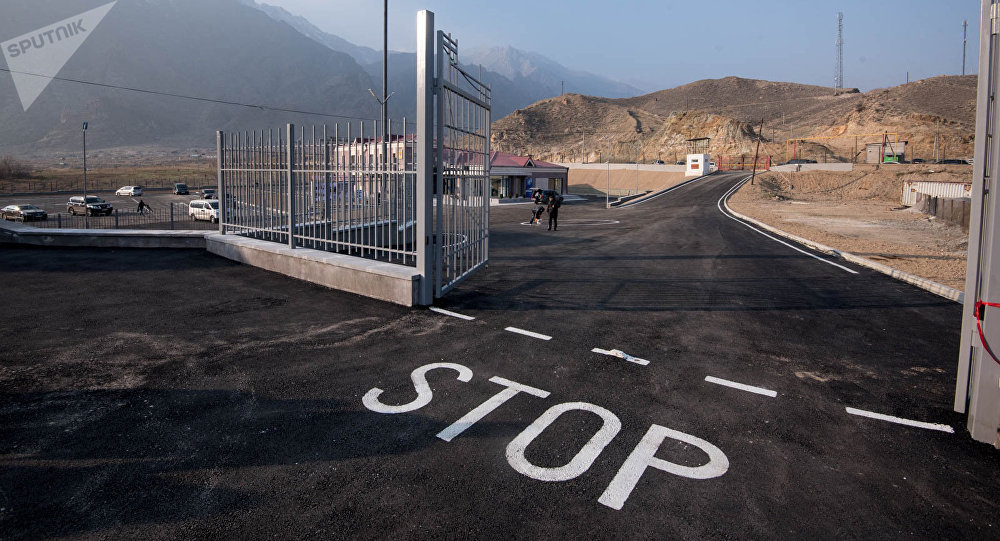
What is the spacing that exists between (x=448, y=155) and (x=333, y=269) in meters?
2.80

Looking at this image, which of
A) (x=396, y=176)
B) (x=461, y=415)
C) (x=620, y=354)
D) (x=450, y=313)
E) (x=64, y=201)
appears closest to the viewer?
(x=461, y=415)

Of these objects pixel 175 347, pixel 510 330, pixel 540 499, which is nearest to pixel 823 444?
pixel 540 499

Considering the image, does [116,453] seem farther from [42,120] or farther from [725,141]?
[42,120]

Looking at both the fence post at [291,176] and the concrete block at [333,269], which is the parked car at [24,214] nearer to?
the concrete block at [333,269]

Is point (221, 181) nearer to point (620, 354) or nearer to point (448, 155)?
point (448, 155)

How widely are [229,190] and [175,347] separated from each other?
24.9 feet

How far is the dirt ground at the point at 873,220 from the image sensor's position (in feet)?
49.5

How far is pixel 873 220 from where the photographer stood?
30.8 m

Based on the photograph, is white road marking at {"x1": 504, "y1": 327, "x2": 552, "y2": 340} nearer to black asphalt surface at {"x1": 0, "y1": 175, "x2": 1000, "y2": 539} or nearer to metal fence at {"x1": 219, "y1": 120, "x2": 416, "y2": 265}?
black asphalt surface at {"x1": 0, "y1": 175, "x2": 1000, "y2": 539}

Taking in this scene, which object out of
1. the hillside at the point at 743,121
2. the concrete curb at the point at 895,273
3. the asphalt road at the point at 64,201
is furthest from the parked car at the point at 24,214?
the hillside at the point at 743,121

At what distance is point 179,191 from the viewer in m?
58.9

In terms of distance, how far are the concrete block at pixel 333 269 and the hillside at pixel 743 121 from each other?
51.6 metres

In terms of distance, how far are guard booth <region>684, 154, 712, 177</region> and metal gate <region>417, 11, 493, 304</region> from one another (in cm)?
7373

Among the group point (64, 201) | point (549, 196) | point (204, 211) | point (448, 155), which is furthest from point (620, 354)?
point (64, 201)
